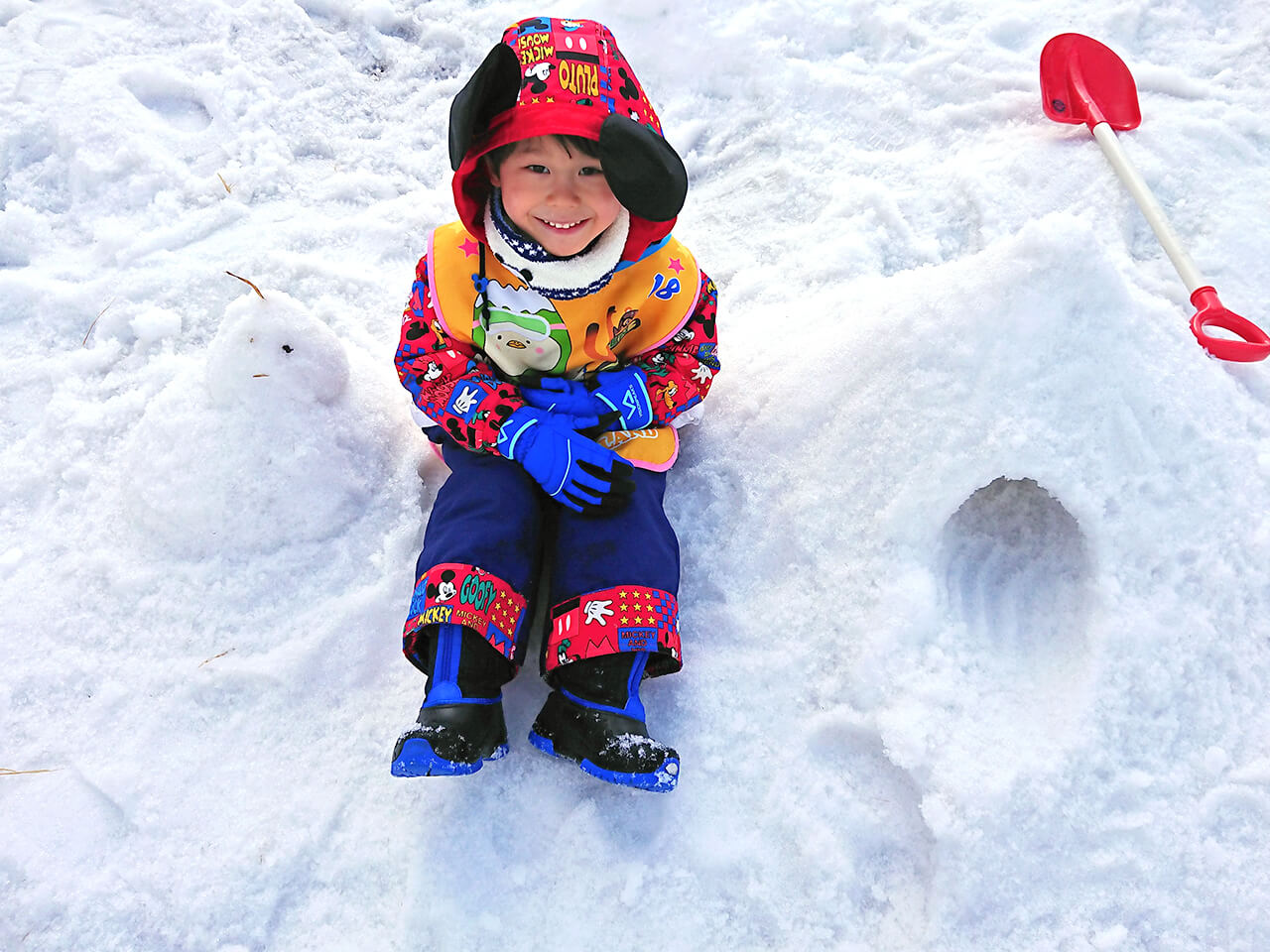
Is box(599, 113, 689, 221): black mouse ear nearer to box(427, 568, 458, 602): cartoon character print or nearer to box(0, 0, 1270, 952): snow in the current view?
box(0, 0, 1270, 952): snow

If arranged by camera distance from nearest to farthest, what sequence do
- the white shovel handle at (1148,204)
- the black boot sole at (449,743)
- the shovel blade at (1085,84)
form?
the black boot sole at (449,743) → the white shovel handle at (1148,204) → the shovel blade at (1085,84)

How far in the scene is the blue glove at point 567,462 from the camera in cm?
147


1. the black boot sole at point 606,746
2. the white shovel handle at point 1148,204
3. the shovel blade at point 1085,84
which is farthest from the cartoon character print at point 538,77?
the shovel blade at point 1085,84

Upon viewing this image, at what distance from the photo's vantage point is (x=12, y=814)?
1348 millimetres

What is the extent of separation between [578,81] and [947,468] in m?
0.84

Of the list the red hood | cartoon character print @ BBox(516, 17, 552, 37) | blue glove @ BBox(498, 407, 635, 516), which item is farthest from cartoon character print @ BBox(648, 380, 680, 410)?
cartoon character print @ BBox(516, 17, 552, 37)

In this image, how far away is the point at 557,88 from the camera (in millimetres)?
1298

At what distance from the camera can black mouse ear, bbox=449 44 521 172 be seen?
4.15 ft

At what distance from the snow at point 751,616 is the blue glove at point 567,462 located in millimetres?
240

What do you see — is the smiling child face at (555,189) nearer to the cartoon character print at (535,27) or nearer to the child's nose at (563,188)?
the child's nose at (563,188)

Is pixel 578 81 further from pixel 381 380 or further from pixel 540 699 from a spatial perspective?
pixel 540 699

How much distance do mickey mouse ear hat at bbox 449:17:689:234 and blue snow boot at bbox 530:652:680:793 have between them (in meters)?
0.70

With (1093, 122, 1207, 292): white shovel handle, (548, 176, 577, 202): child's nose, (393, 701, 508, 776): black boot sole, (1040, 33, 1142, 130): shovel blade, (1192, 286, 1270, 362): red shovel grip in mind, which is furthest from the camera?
(1040, 33, 1142, 130): shovel blade

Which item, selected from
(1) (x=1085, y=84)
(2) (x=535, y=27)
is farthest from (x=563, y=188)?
(1) (x=1085, y=84)
